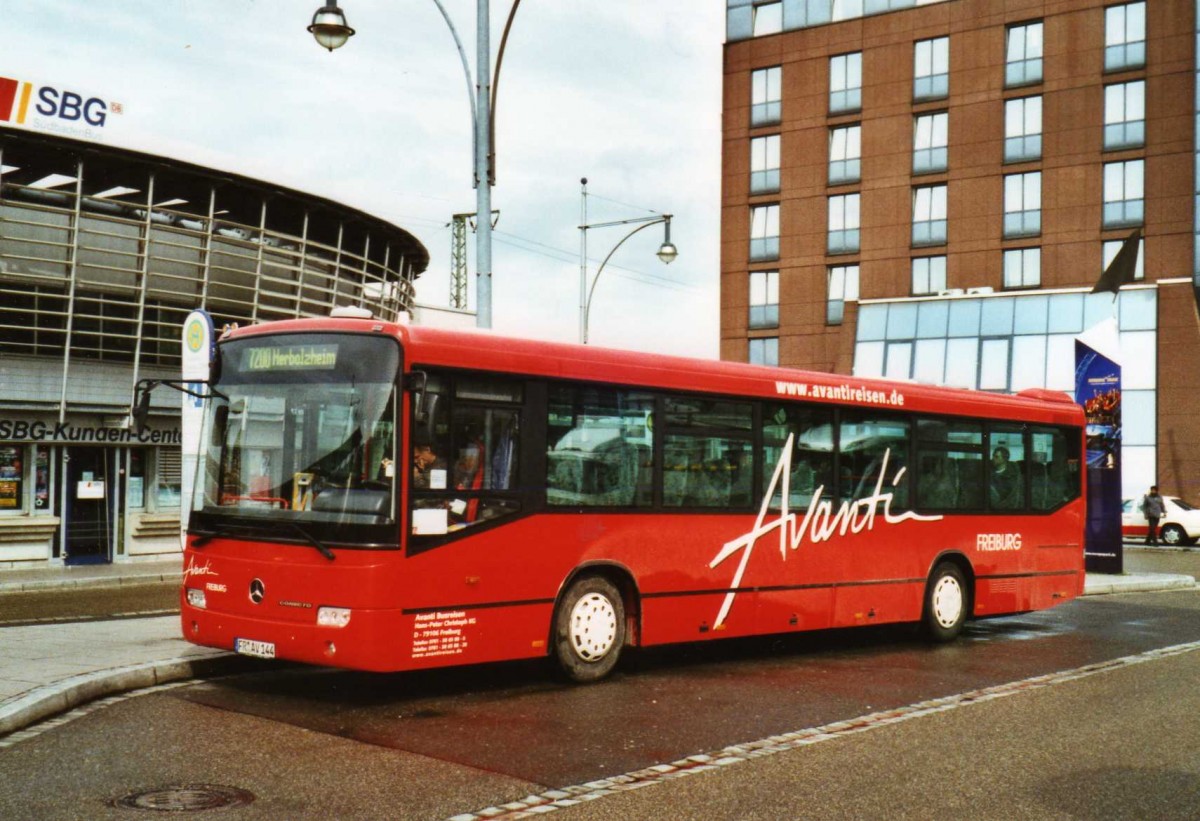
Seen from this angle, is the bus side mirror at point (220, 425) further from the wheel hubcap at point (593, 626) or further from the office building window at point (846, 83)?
the office building window at point (846, 83)

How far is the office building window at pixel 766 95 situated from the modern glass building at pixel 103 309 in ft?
105

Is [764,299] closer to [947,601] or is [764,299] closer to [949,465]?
[949,465]

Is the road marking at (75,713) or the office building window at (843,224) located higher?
the office building window at (843,224)

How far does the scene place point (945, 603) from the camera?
47.7 feet

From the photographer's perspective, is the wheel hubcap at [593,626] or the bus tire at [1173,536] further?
the bus tire at [1173,536]

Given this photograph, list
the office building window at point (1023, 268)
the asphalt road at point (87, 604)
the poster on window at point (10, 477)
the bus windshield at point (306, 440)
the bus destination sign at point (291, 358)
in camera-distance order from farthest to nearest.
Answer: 1. the office building window at point (1023, 268)
2. the poster on window at point (10, 477)
3. the asphalt road at point (87, 604)
4. the bus destination sign at point (291, 358)
5. the bus windshield at point (306, 440)

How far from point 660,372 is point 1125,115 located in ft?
140

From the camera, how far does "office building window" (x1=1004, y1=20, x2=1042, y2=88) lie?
50531 millimetres

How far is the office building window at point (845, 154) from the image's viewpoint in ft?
179

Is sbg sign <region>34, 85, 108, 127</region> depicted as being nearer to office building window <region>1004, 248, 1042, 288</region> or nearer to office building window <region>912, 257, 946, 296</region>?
office building window <region>912, 257, 946, 296</region>

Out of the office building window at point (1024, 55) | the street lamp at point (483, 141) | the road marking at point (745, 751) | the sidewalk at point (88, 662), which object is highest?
the office building window at point (1024, 55)

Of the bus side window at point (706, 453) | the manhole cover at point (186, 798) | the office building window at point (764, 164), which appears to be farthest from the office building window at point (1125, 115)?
the manhole cover at point (186, 798)

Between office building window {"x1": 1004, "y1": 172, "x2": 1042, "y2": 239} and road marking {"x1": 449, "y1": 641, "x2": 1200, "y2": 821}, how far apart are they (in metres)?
41.3

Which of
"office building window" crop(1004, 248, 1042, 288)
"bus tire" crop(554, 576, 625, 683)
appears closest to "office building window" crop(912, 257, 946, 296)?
"office building window" crop(1004, 248, 1042, 288)
